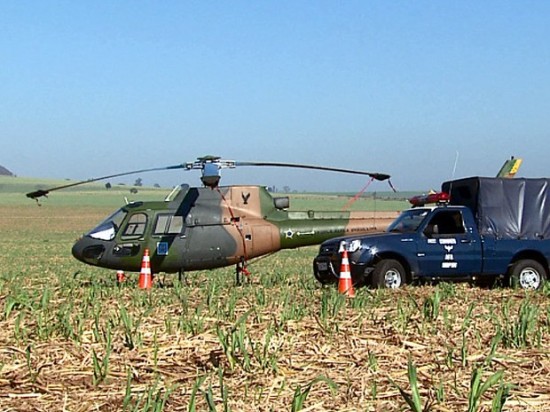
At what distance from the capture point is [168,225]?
54.0ft

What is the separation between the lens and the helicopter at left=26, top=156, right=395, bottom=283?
1628 cm

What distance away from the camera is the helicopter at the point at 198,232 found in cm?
1628

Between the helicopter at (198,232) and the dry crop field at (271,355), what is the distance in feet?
20.7

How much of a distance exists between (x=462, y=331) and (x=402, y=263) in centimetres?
693

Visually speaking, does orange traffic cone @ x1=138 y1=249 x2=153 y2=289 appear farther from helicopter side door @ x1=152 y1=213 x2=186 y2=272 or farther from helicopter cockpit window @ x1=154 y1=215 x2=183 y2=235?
helicopter cockpit window @ x1=154 y1=215 x2=183 y2=235

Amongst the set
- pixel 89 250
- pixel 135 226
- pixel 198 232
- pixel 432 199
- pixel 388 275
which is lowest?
pixel 388 275

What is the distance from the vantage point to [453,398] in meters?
5.41

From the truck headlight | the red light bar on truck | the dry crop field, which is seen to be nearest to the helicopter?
the red light bar on truck

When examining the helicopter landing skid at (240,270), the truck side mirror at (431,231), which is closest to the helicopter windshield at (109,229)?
the helicopter landing skid at (240,270)

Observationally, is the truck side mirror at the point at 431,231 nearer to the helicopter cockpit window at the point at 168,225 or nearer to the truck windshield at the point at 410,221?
the truck windshield at the point at 410,221

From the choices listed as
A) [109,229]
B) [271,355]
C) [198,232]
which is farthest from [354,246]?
[271,355]

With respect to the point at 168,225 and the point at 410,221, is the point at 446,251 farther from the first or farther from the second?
the point at 168,225

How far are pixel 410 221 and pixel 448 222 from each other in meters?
0.68

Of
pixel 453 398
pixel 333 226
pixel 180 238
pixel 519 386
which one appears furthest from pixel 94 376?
pixel 333 226
